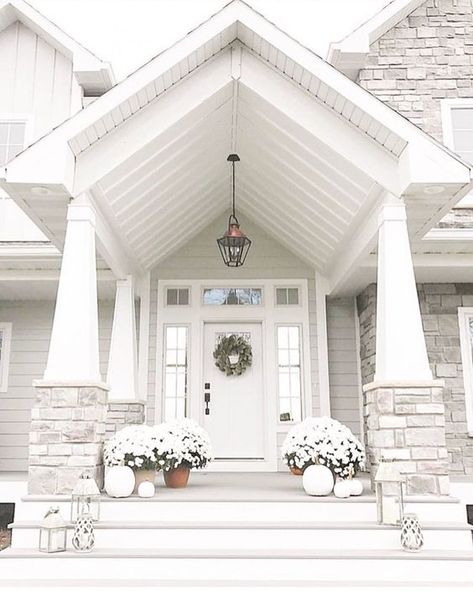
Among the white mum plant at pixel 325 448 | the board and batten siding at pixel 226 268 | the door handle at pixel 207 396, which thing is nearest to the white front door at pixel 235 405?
the door handle at pixel 207 396

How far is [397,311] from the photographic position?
4605 millimetres

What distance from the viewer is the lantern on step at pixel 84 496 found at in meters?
3.91

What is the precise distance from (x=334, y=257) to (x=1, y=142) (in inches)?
175

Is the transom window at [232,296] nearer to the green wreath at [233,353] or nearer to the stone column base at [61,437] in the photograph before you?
the green wreath at [233,353]

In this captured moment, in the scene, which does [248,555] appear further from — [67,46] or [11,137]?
[67,46]

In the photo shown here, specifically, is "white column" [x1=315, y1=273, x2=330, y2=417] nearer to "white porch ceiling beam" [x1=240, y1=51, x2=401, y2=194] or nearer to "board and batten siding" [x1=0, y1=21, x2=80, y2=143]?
"white porch ceiling beam" [x1=240, y1=51, x2=401, y2=194]

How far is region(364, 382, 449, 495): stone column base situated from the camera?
14.0ft

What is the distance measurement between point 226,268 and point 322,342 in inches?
63.8

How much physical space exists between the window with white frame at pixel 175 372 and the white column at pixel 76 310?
284 cm

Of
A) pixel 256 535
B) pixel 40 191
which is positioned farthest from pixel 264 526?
pixel 40 191

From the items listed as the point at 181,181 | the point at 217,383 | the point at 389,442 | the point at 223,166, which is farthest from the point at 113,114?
the point at 217,383

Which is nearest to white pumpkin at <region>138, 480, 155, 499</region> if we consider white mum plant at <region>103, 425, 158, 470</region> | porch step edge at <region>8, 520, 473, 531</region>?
white mum plant at <region>103, 425, 158, 470</region>

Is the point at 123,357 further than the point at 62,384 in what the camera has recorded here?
Yes

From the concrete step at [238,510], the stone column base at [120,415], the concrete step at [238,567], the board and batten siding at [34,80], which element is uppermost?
the board and batten siding at [34,80]
